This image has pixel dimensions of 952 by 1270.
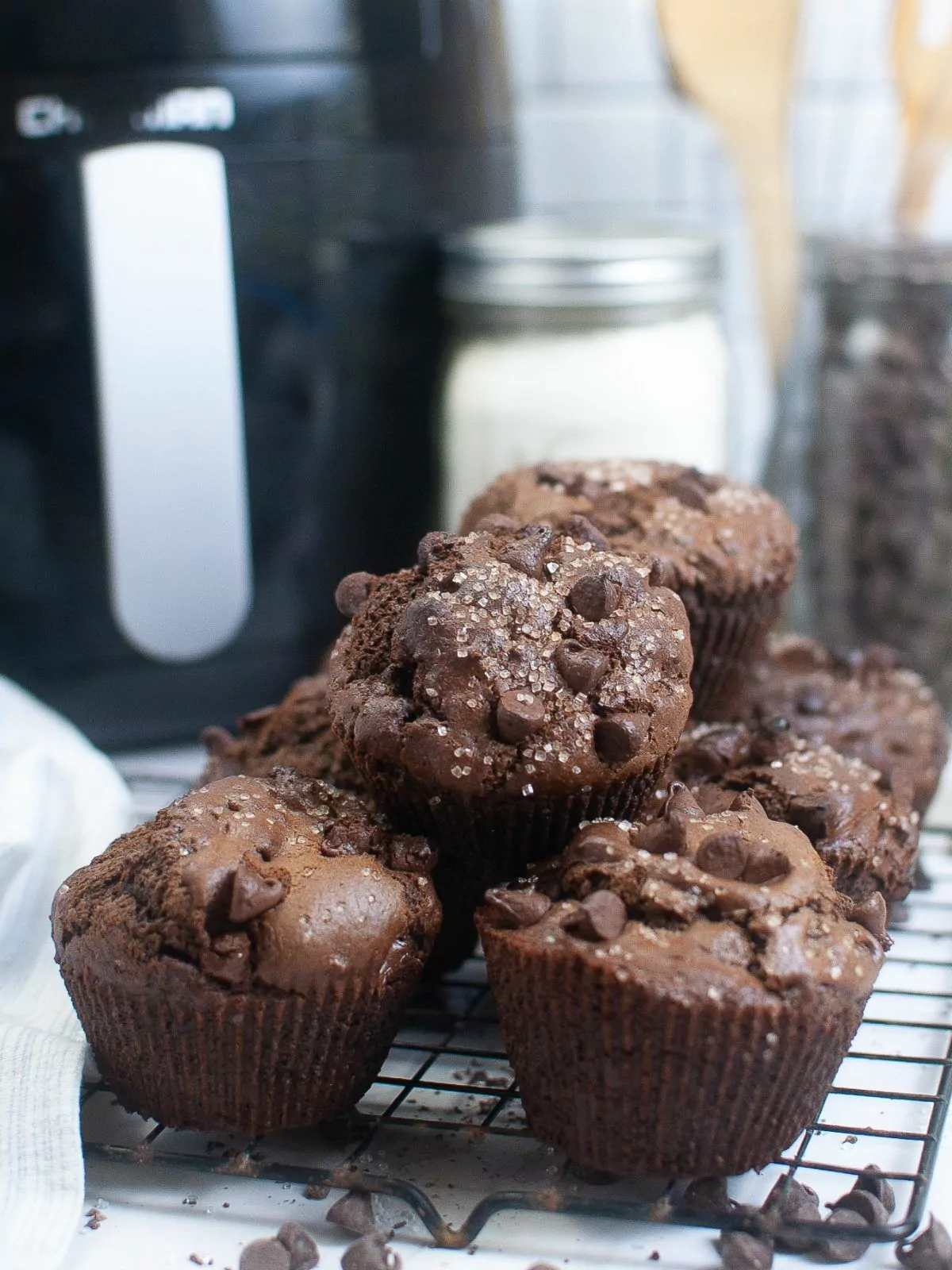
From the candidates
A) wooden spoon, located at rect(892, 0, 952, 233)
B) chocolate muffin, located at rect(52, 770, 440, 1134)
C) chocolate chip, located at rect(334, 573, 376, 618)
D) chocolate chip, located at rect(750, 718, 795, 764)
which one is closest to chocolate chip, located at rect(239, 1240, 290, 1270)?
chocolate muffin, located at rect(52, 770, 440, 1134)

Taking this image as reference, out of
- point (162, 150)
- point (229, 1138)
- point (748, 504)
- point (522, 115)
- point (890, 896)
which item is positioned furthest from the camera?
point (522, 115)

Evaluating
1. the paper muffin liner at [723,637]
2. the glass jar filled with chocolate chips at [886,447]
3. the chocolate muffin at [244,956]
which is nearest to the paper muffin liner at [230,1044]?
the chocolate muffin at [244,956]

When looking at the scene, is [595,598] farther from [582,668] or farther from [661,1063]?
[661,1063]

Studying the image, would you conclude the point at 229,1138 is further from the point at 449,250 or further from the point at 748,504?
the point at 449,250

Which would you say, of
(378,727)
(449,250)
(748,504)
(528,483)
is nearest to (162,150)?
(449,250)

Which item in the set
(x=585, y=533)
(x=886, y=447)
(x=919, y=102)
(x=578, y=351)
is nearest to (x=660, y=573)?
(x=585, y=533)

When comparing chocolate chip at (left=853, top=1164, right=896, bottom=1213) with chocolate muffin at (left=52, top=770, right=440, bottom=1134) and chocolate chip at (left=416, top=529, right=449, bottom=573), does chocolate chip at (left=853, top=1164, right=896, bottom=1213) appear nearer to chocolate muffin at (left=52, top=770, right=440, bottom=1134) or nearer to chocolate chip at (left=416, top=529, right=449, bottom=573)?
chocolate muffin at (left=52, top=770, right=440, bottom=1134)
